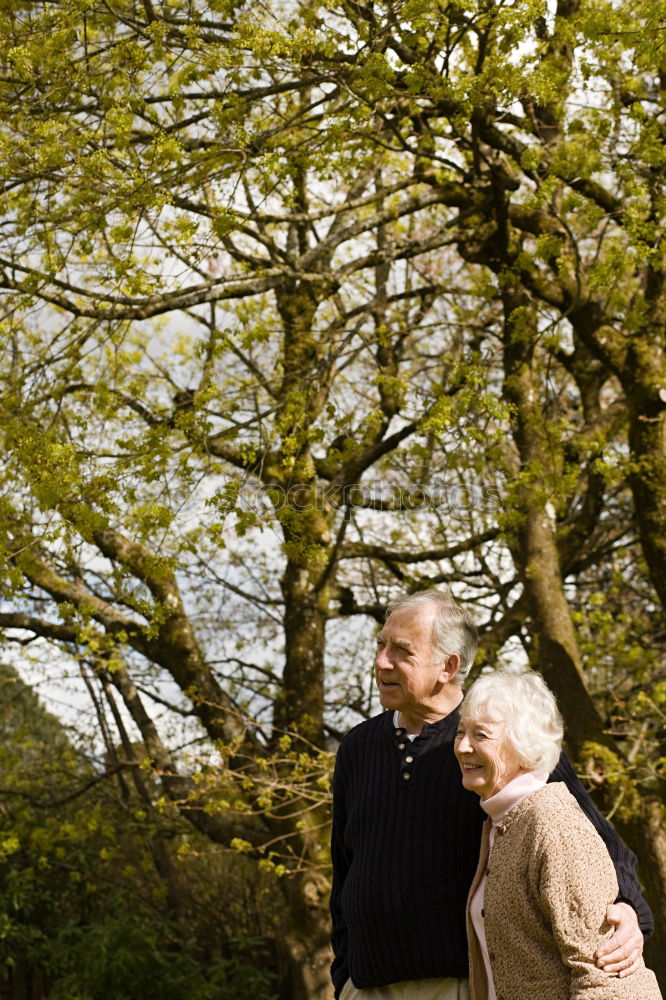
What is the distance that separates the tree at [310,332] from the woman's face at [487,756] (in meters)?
3.14

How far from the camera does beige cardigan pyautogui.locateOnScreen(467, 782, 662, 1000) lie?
2.38 m

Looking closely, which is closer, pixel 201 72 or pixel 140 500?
pixel 201 72

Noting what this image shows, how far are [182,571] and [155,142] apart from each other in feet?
17.4

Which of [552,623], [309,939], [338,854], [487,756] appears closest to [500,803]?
[487,756]

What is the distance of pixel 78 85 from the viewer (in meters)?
5.65

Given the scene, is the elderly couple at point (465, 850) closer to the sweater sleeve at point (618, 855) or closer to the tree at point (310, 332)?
the sweater sleeve at point (618, 855)

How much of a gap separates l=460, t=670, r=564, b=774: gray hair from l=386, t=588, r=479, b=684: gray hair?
15.8 inches

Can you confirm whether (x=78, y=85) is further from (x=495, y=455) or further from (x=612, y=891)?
(x=612, y=891)

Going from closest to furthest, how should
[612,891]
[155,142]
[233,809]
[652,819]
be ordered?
[612,891] < [155,142] < [652,819] < [233,809]

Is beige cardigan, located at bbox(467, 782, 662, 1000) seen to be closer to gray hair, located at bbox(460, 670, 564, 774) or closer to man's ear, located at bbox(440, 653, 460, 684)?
gray hair, located at bbox(460, 670, 564, 774)

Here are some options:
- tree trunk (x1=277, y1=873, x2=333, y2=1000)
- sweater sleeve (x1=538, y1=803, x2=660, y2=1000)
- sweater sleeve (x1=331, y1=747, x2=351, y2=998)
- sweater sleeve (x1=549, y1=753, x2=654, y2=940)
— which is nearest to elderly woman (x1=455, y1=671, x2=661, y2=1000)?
sweater sleeve (x1=538, y1=803, x2=660, y2=1000)

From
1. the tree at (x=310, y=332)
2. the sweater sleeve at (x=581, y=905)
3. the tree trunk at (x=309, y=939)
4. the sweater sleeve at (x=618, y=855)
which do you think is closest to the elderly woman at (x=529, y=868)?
the sweater sleeve at (x=581, y=905)

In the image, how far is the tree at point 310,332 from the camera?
5.62m

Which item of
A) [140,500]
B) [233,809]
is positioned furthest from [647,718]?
[140,500]
